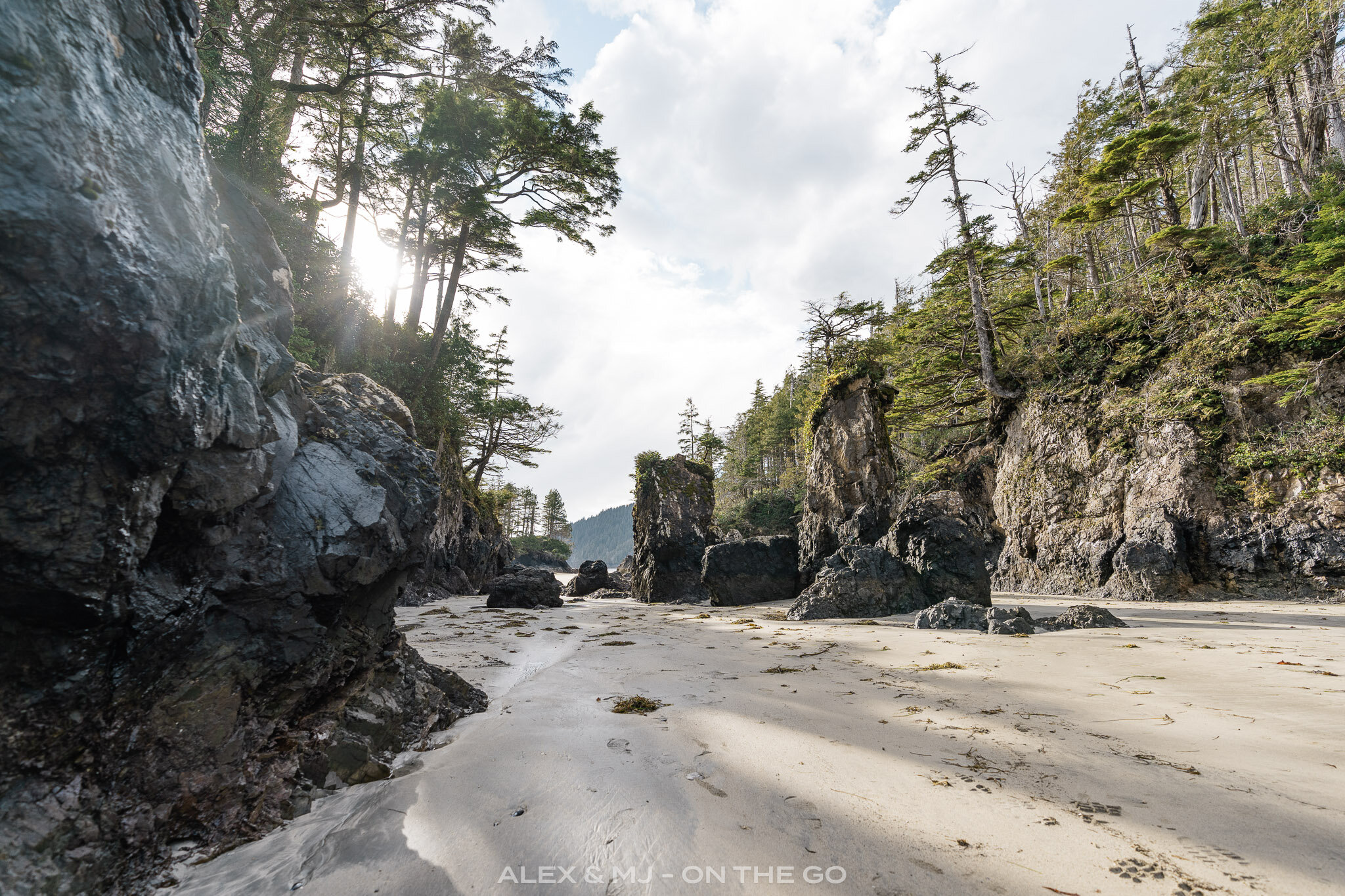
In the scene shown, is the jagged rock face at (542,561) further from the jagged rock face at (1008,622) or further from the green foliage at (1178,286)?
the jagged rock face at (1008,622)

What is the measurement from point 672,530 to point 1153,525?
11.9 metres

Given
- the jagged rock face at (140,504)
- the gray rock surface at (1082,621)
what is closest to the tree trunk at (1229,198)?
the gray rock surface at (1082,621)

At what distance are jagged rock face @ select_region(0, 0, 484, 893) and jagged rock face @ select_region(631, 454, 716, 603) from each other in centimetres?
1393

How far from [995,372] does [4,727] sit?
721 inches

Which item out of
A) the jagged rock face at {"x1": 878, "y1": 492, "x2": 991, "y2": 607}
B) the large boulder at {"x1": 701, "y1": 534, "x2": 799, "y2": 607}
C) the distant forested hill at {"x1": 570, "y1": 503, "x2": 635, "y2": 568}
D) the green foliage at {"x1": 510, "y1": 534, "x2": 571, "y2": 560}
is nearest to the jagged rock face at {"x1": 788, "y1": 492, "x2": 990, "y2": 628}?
the jagged rock face at {"x1": 878, "y1": 492, "x2": 991, "y2": 607}

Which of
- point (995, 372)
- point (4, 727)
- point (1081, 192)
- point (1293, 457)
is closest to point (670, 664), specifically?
point (4, 727)

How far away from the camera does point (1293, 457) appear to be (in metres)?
8.30

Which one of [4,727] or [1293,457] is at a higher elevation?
[1293,457]

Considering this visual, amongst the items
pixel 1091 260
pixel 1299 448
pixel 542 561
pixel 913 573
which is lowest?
pixel 542 561

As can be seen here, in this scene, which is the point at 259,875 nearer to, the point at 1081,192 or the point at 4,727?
the point at 4,727

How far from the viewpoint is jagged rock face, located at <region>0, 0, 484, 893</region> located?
1380 mm

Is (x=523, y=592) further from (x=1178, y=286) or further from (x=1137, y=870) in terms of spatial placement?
(x=1178, y=286)

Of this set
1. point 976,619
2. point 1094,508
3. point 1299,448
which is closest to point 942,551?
point 976,619

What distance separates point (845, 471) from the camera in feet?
43.4
